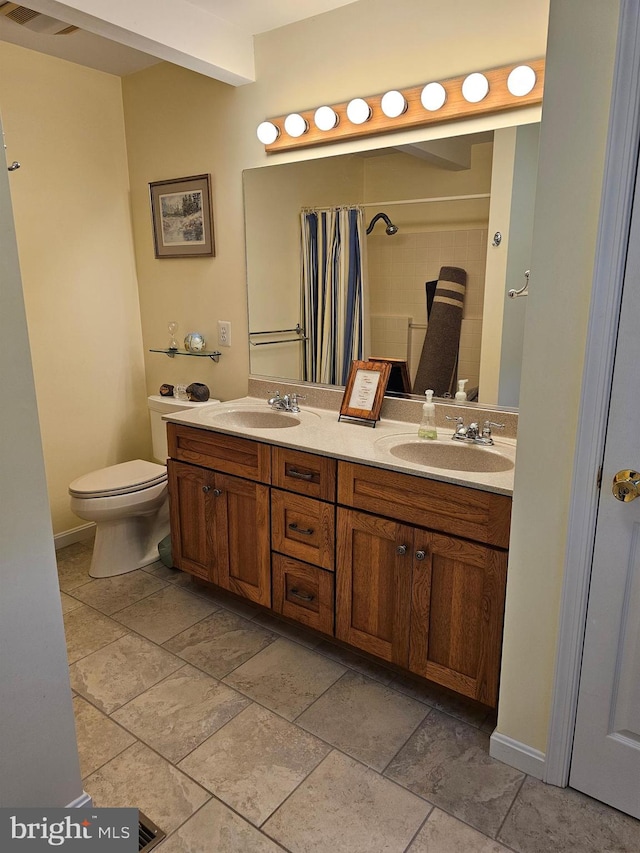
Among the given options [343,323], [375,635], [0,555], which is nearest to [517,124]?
[343,323]

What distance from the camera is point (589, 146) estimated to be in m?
1.36

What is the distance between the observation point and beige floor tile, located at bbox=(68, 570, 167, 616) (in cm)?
263

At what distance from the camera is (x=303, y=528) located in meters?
2.18

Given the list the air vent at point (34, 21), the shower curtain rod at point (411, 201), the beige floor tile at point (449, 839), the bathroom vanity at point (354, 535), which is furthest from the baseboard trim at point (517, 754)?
the air vent at point (34, 21)

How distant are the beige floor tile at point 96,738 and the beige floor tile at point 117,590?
631 millimetres

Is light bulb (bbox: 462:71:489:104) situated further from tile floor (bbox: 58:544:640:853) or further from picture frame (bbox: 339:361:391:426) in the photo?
tile floor (bbox: 58:544:640:853)

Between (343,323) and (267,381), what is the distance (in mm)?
514

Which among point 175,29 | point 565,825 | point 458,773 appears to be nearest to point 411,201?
point 175,29

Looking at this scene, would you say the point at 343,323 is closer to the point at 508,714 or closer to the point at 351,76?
the point at 351,76

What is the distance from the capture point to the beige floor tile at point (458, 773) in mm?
1598

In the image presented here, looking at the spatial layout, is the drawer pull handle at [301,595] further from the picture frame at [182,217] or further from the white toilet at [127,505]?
the picture frame at [182,217]

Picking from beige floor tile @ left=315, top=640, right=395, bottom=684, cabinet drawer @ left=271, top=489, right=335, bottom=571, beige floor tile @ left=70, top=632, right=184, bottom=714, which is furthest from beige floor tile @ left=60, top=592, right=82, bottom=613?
beige floor tile @ left=315, top=640, right=395, bottom=684

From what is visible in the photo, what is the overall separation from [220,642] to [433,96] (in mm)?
2186

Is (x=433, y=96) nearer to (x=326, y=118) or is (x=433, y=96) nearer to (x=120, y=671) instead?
(x=326, y=118)
